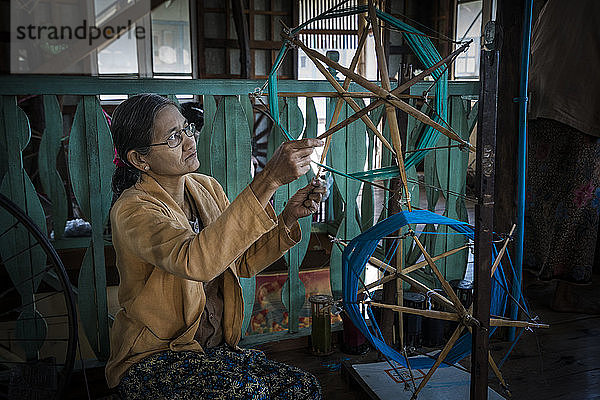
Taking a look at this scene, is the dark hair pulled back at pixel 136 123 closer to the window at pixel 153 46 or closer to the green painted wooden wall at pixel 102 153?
the green painted wooden wall at pixel 102 153

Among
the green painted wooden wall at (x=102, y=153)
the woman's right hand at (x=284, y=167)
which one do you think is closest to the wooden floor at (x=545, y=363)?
the green painted wooden wall at (x=102, y=153)

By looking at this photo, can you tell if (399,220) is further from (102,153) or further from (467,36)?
(467,36)

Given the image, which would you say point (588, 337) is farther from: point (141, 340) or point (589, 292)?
point (141, 340)

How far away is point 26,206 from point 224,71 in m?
7.28

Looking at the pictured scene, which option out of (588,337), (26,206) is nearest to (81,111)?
(26,206)

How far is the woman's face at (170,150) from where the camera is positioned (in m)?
1.57

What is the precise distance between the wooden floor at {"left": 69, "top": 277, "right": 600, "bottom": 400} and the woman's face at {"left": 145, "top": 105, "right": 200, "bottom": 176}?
109 centimetres

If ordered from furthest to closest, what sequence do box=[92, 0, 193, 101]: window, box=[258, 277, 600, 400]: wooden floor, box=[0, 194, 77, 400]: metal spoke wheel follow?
box=[92, 0, 193, 101]: window → box=[258, 277, 600, 400]: wooden floor → box=[0, 194, 77, 400]: metal spoke wheel

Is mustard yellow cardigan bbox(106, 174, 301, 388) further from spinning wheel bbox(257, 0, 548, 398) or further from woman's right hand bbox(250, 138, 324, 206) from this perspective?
spinning wheel bbox(257, 0, 548, 398)

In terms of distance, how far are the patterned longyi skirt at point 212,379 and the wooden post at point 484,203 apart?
1.58 ft

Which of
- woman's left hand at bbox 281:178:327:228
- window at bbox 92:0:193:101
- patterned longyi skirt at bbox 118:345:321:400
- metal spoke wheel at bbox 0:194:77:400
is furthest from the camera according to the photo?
window at bbox 92:0:193:101

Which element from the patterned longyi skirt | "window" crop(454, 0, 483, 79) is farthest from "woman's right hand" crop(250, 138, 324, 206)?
"window" crop(454, 0, 483, 79)

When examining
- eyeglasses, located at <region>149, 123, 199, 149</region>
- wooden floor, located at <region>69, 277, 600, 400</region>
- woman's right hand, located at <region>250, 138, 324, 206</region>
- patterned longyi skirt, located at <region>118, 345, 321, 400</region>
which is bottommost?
wooden floor, located at <region>69, 277, 600, 400</region>

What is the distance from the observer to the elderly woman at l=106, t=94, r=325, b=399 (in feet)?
4.57
